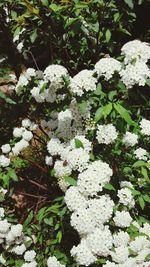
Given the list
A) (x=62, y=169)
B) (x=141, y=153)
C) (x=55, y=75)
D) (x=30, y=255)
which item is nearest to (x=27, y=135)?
(x=62, y=169)

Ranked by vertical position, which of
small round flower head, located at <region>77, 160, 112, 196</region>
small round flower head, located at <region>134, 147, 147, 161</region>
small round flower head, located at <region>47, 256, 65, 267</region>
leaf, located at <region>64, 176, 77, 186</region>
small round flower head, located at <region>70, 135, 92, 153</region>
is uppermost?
small round flower head, located at <region>70, 135, 92, 153</region>

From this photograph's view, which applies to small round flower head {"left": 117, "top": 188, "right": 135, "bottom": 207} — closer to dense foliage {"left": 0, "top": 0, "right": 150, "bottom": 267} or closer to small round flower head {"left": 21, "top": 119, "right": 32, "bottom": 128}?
dense foliage {"left": 0, "top": 0, "right": 150, "bottom": 267}

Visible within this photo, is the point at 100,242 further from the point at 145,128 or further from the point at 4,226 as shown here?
the point at 4,226

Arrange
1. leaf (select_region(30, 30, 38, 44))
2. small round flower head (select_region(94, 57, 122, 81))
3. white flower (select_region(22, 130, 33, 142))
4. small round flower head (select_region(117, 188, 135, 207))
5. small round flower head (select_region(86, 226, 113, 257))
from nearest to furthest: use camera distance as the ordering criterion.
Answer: small round flower head (select_region(86, 226, 113, 257)), small round flower head (select_region(94, 57, 122, 81)), small round flower head (select_region(117, 188, 135, 207)), leaf (select_region(30, 30, 38, 44)), white flower (select_region(22, 130, 33, 142))

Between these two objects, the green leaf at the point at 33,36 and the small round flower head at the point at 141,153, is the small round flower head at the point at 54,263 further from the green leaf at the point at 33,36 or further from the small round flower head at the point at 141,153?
the green leaf at the point at 33,36

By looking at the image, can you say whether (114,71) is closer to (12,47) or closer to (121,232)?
(121,232)

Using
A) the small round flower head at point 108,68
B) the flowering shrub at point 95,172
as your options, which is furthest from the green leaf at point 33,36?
the small round flower head at point 108,68

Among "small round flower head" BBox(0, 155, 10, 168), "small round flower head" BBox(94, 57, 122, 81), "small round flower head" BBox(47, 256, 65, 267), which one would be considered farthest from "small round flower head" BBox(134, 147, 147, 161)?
"small round flower head" BBox(0, 155, 10, 168)
